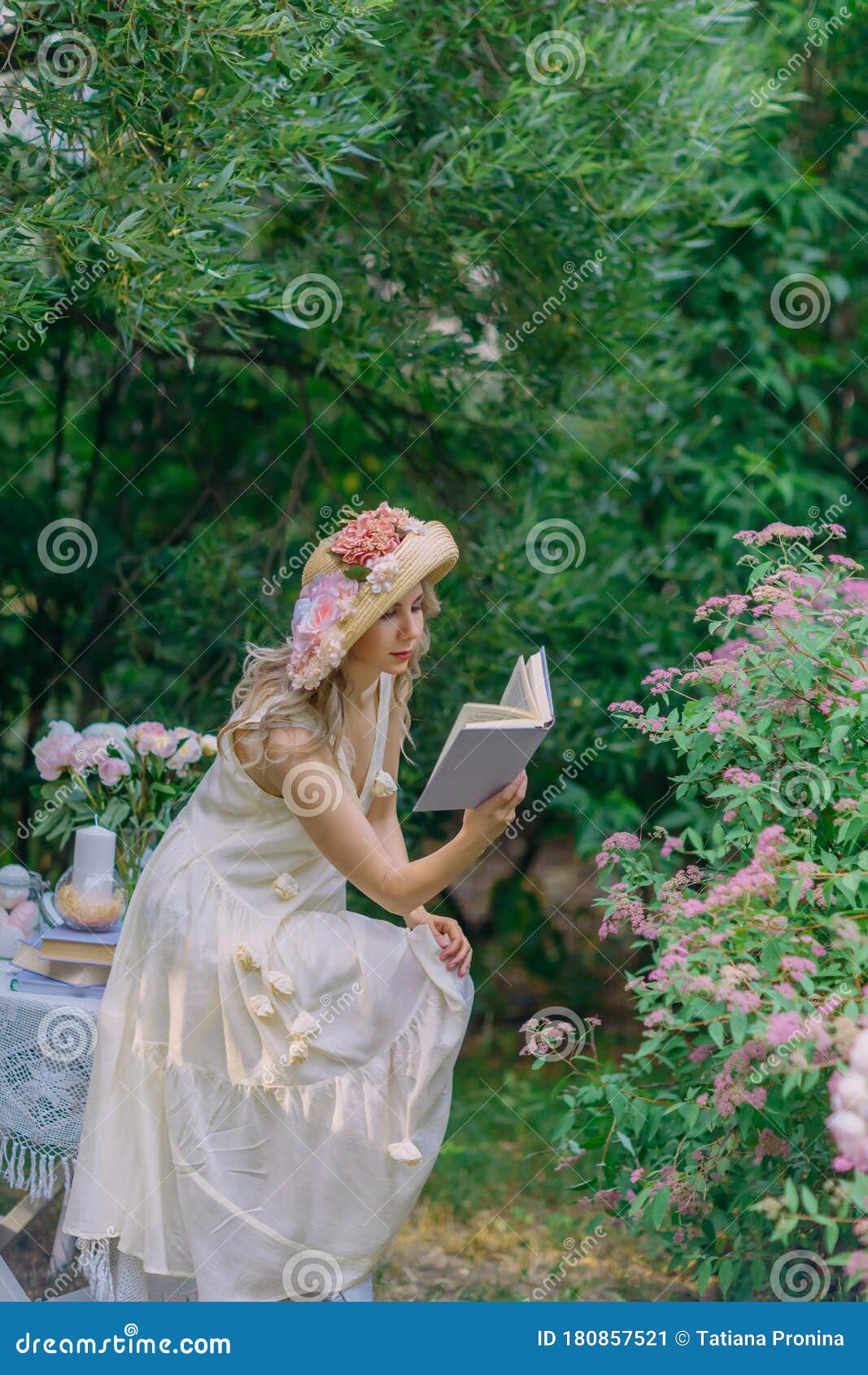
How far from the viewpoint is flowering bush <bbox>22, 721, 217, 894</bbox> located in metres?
3.23

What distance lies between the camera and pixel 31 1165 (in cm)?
279

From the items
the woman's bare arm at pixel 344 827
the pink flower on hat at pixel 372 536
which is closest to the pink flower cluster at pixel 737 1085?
the woman's bare arm at pixel 344 827

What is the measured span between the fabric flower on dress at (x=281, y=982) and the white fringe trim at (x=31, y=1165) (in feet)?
2.00

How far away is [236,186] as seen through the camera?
3.00m

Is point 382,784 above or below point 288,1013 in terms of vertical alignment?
above
